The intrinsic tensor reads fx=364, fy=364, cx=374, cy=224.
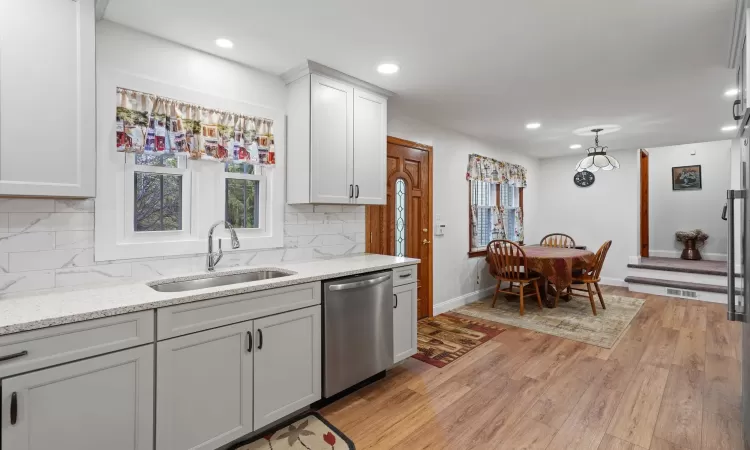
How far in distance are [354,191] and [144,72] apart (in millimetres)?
1608

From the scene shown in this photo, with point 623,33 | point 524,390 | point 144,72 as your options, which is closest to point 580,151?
point 623,33

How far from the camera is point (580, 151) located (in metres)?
6.30

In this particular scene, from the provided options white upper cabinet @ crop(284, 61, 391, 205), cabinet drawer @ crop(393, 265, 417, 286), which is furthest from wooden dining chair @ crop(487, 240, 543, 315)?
white upper cabinet @ crop(284, 61, 391, 205)

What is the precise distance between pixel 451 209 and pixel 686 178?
5.90 meters

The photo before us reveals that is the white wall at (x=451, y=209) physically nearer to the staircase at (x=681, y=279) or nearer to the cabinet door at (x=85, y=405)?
the staircase at (x=681, y=279)

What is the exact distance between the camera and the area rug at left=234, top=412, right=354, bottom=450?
199 cm

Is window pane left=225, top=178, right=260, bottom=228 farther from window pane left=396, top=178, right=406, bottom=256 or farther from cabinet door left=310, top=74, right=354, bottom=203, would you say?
window pane left=396, top=178, right=406, bottom=256

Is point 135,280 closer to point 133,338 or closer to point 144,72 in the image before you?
point 133,338

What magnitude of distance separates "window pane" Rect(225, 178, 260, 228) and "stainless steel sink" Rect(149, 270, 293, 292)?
1.35 feet

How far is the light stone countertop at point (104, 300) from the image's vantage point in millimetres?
1378

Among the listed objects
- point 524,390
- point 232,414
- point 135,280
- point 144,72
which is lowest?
point 524,390

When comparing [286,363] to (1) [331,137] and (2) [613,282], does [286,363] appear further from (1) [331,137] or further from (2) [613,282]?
(2) [613,282]

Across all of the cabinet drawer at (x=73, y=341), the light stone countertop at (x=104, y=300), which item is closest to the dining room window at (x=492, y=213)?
the light stone countertop at (x=104, y=300)

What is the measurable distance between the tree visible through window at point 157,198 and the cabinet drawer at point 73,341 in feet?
2.95
